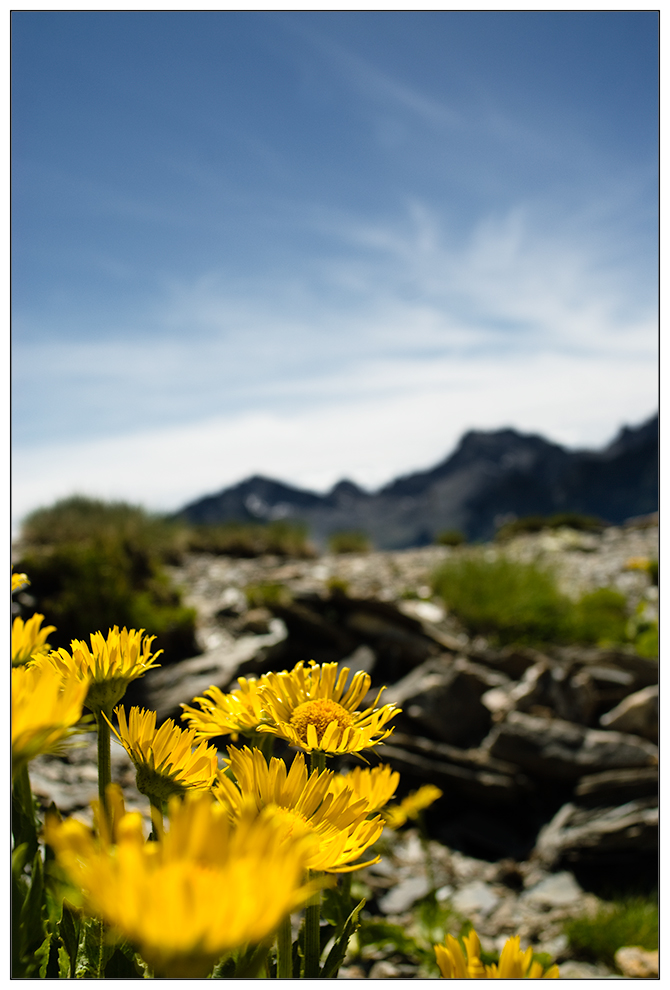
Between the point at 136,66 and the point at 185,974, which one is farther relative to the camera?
the point at 136,66

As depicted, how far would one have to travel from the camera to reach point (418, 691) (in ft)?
10.3

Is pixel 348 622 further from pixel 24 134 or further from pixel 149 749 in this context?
pixel 149 749

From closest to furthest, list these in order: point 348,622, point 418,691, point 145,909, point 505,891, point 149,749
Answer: point 145,909 < point 149,749 < point 505,891 < point 418,691 < point 348,622

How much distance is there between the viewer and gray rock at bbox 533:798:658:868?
239 centimetres

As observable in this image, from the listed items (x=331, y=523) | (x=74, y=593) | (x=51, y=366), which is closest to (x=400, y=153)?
(x=51, y=366)

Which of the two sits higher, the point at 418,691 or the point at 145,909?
the point at 145,909

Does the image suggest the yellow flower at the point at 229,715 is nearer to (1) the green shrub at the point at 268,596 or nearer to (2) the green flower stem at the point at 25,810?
(2) the green flower stem at the point at 25,810

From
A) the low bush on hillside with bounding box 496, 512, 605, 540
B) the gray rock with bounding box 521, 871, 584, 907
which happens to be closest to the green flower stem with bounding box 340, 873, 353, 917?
the gray rock with bounding box 521, 871, 584, 907

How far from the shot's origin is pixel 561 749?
2740 mm

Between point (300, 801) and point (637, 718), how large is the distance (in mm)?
3114

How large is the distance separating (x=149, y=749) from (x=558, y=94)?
5.25 feet

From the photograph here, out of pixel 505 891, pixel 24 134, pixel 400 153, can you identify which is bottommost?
pixel 505 891

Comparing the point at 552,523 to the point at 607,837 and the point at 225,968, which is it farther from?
the point at 225,968

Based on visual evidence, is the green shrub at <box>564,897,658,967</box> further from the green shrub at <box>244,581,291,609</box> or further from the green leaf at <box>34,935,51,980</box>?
the green shrub at <box>244,581,291,609</box>
